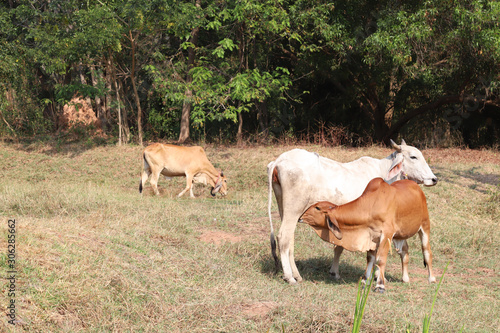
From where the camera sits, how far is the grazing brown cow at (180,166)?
1284 cm

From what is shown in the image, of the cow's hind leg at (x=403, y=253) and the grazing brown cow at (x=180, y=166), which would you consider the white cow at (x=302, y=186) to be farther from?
A: the grazing brown cow at (x=180, y=166)

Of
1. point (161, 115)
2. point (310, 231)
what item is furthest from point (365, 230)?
point (161, 115)

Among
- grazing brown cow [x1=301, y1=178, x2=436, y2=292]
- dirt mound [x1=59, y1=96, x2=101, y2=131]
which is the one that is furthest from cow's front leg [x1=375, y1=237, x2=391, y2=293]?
dirt mound [x1=59, y1=96, x2=101, y2=131]

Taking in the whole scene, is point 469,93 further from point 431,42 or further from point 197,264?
point 197,264

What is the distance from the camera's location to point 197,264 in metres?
6.05

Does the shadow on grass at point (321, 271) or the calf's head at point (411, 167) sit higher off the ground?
the calf's head at point (411, 167)

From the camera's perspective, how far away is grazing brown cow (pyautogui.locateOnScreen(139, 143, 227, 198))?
12836mm

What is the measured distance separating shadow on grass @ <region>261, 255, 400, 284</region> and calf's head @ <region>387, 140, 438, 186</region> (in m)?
1.32

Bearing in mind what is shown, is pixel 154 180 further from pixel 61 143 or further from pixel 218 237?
pixel 61 143

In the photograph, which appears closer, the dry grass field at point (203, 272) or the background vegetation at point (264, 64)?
the dry grass field at point (203, 272)

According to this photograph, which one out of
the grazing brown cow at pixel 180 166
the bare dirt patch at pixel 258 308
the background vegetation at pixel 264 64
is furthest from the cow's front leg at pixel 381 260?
the background vegetation at pixel 264 64

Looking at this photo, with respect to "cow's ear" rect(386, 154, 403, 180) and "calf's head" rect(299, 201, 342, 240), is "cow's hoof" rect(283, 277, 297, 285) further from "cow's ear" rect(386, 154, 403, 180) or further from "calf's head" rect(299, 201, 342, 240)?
"cow's ear" rect(386, 154, 403, 180)

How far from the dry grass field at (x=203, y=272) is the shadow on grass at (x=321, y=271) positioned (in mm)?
27

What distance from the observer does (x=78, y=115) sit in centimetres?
2108
